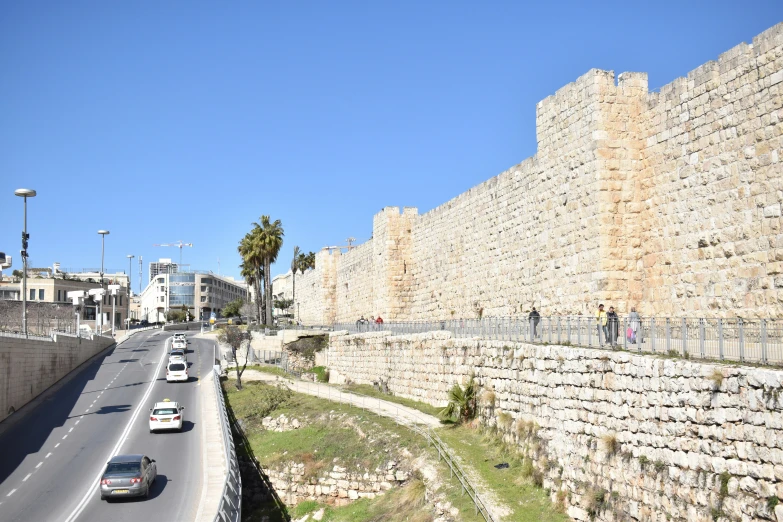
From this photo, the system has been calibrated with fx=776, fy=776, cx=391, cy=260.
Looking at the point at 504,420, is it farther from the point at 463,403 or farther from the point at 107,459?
the point at 107,459

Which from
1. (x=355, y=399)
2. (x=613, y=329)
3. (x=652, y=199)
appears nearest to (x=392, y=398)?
(x=355, y=399)

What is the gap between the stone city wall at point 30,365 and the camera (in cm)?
2981

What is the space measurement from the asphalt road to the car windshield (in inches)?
28.1

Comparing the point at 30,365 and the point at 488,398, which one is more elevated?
the point at 30,365

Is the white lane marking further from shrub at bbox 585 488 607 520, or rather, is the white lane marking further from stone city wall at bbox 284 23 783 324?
stone city wall at bbox 284 23 783 324

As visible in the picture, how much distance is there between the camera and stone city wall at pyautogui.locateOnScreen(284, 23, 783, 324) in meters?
15.0

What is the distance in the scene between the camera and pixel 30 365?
3422cm

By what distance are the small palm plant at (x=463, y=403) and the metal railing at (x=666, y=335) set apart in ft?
4.86

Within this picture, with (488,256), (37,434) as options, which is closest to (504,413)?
(488,256)

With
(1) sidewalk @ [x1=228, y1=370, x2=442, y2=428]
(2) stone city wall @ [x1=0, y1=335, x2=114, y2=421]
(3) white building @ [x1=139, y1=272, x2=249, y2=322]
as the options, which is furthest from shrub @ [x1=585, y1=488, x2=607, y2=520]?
(3) white building @ [x1=139, y1=272, x2=249, y2=322]

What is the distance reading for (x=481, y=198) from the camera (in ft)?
96.6

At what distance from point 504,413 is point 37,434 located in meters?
17.6

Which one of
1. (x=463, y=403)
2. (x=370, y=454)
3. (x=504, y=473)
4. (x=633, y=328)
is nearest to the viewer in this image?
(x=633, y=328)

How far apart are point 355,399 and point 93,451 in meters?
9.64
